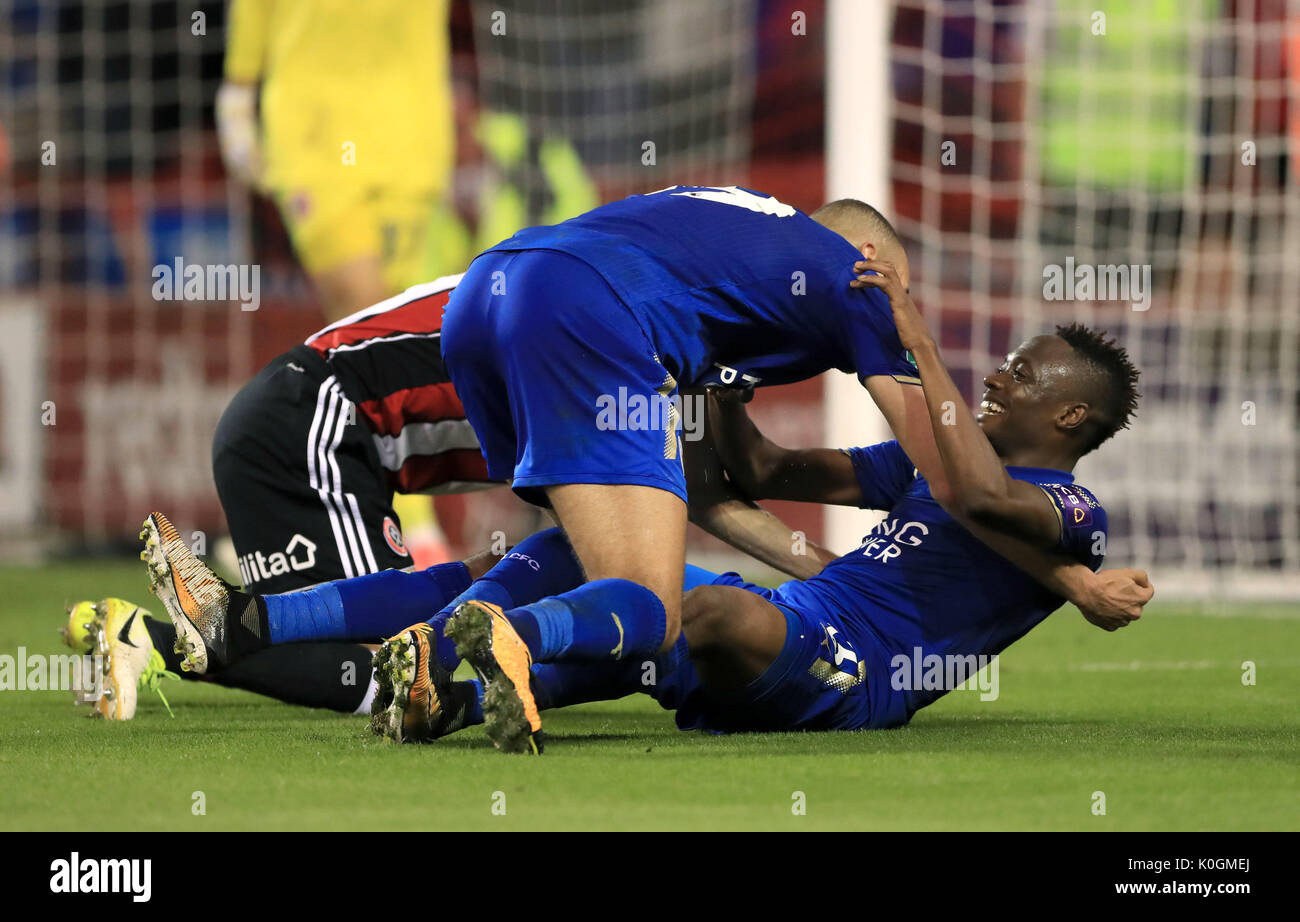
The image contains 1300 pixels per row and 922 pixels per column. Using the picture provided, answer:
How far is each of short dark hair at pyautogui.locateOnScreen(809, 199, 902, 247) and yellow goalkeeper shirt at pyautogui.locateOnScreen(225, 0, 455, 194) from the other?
3868 mm

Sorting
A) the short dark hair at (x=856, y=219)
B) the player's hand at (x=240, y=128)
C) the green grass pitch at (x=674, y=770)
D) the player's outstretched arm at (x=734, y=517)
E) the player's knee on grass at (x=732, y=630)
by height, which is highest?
the player's hand at (x=240, y=128)

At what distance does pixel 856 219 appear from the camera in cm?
365

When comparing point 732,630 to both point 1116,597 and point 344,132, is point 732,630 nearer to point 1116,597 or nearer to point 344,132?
point 1116,597

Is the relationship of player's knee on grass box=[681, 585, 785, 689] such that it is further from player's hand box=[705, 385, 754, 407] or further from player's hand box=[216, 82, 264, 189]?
player's hand box=[216, 82, 264, 189]

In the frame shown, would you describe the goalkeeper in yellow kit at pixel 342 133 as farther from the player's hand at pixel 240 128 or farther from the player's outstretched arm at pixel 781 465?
the player's outstretched arm at pixel 781 465

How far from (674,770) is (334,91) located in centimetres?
516

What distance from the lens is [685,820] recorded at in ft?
7.96

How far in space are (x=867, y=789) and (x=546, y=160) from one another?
714 cm

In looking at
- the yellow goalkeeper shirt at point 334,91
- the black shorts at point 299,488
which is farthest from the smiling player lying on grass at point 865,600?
the yellow goalkeeper shirt at point 334,91

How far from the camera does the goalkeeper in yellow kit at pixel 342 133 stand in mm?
7133

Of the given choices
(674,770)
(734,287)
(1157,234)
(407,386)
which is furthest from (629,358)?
(1157,234)

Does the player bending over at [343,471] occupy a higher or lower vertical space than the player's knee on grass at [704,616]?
higher

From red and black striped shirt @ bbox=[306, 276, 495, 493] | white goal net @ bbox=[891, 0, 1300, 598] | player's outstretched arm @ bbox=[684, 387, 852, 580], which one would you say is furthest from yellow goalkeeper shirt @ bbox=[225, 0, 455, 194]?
player's outstretched arm @ bbox=[684, 387, 852, 580]

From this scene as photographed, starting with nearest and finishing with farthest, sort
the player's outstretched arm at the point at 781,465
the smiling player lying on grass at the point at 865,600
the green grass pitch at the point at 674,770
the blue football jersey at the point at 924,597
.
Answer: the green grass pitch at the point at 674,770
the smiling player lying on grass at the point at 865,600
the blue football jersey at the point at 924,597
the player's outstretched arm at the point at 781,465
